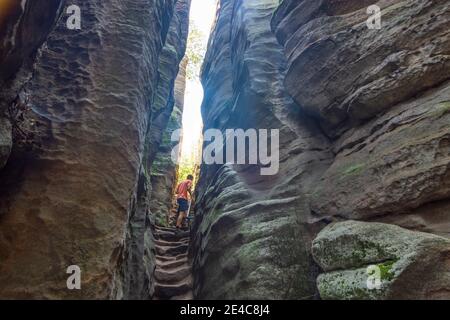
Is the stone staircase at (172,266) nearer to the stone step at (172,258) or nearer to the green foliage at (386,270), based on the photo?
the stone step at (172,258)

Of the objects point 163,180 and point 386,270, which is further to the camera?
point 163,180

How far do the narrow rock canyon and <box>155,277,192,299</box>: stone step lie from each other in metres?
0.04

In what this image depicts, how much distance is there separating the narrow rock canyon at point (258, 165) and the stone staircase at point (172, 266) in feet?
0.25

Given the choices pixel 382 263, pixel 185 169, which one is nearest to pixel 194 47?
pixel 185 169

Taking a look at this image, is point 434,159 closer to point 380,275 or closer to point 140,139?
point 380,275

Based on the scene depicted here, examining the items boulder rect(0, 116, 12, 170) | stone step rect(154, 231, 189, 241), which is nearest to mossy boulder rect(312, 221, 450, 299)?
boulder rect(0, 116, 12, 170)

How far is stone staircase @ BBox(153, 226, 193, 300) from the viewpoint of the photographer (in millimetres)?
10172

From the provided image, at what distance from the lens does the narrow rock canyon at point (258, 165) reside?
575cm

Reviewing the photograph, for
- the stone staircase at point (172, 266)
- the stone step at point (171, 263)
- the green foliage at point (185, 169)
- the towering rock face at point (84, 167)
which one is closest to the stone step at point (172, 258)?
the stone staircase at point (172, 266)

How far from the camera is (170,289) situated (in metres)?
10.3

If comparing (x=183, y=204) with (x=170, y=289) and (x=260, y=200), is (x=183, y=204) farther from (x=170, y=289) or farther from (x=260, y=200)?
(x=260, y=200)

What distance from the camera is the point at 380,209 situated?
21.9 ft

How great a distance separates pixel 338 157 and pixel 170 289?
5880 mm

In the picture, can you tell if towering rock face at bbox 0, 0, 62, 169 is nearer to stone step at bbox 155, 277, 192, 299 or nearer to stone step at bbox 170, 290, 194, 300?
stone step at bbox 155, 277, 192, 299
